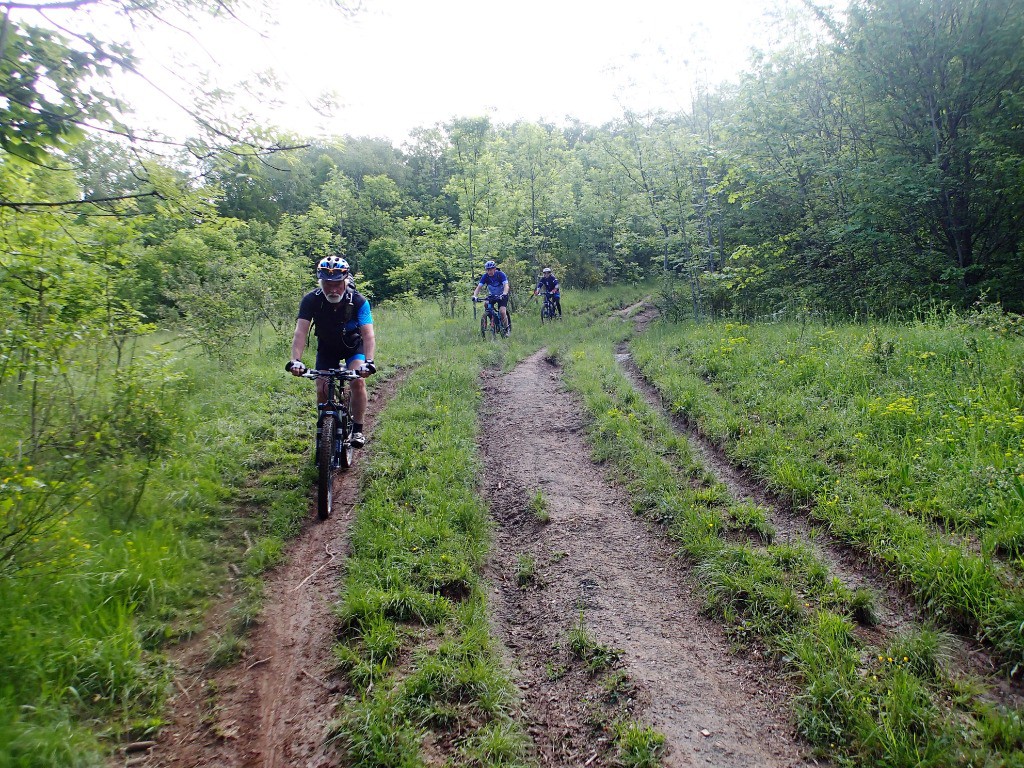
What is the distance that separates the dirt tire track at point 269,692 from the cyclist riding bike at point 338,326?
2.29 metres

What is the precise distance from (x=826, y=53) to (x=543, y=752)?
1813 cm

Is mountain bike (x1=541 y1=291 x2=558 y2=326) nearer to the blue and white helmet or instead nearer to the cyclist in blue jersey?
the cyclist in blue jersey

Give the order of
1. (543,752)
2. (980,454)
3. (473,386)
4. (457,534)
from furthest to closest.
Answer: (473,386)
(457,534)
(980,454)
(543,752)

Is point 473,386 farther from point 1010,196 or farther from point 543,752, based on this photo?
point 1010,196

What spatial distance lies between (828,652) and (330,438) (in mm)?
4654

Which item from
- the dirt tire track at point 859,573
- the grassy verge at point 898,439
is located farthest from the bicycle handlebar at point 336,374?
the grassy verge at point 898,439

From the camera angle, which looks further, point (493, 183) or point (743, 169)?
point (493, 183)

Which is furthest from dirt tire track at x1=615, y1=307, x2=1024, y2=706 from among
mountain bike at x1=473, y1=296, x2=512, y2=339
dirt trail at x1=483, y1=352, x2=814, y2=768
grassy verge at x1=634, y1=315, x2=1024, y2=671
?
mountain bike at x1=473, y1=296, x2=512, y2=339

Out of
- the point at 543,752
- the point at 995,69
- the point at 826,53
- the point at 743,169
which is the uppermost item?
the point at 826,53

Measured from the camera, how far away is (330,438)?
5.52 meters

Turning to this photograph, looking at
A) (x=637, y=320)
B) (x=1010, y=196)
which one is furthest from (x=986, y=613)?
(x=637, y=320)

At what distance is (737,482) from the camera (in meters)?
5.75

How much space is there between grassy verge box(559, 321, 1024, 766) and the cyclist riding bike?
138 inches

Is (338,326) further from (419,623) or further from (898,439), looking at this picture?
(898,439)
